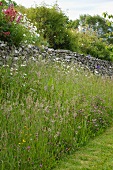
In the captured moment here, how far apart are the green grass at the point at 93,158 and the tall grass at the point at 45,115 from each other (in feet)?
0.42

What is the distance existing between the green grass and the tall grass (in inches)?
5.1

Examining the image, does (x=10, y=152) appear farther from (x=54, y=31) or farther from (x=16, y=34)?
(x=54, y=31)

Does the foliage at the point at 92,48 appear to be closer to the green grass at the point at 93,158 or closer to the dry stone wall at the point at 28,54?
the dry stone wall at the point at 28,54

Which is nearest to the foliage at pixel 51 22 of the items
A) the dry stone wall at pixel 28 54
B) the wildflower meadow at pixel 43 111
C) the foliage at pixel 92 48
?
the dry stone wall at pixel 28 54

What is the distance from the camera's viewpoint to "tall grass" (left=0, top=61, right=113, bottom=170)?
163 inches

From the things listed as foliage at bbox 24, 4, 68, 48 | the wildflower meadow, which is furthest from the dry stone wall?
foliage at bbox 24, 4, 68, 48

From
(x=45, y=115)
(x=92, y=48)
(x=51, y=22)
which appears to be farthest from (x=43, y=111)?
(x=92, y=48)

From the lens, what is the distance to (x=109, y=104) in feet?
24.4

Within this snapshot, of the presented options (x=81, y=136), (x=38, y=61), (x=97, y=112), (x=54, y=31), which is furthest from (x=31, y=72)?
(x=54, y=31)

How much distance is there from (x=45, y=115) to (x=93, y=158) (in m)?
1.08

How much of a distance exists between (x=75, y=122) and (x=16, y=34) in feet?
10.9

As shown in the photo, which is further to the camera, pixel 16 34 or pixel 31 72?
pixel 16 34

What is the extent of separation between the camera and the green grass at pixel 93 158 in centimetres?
445

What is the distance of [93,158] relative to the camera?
4797mm
